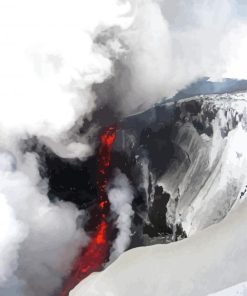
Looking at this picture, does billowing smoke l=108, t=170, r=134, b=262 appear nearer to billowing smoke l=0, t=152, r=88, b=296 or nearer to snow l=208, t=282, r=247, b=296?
billowing smoke l=0, t=152, r=88, b=296

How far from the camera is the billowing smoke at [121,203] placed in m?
9.05

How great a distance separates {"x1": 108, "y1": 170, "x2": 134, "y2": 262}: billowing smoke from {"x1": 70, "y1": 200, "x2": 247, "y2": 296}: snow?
1277 millimetres

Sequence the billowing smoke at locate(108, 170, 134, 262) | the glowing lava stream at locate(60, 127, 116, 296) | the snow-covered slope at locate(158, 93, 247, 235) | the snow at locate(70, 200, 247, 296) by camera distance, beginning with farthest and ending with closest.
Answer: the billowing smoke at locate(108, 170, 134, 262), the glowing lava stream at locate(60, 127, 116, 296), the snow-covered slope at locate(158, 93, 247, 235), the snow at locate(70, 200, 247, 296)

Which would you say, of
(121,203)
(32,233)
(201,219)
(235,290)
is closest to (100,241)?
(121,203)

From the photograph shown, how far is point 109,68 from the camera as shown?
8.66 metres

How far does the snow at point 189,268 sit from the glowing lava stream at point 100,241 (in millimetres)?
885

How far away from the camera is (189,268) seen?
267 inches

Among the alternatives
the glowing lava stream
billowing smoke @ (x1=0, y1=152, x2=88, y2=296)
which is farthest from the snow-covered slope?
billowing smoke @ (x1=0, y1=152, x2=88, y2=296)

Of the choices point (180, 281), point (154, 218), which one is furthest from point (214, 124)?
point (180, 281)

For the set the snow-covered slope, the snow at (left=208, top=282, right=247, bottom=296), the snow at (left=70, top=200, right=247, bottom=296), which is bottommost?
the snow at (left=208, top=282, right=247, bottom=296)

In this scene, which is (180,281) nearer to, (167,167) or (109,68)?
(167,167)

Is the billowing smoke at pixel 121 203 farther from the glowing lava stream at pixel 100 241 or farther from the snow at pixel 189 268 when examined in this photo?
the snow at pixel 189 268

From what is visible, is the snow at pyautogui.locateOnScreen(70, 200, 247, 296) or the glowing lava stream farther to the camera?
the glowing lava stream

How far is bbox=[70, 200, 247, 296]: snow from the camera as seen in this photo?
6500 millimetres
